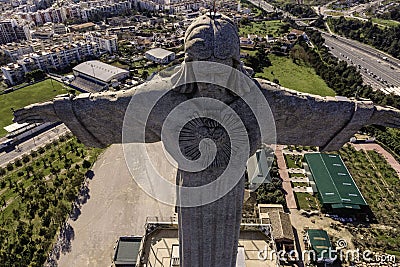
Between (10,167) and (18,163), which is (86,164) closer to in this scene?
(18,163)

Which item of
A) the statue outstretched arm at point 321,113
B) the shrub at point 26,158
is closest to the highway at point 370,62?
the statue outstretched arm at point 321,113

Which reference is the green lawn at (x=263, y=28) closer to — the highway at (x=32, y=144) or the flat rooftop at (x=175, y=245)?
the highway at (x=32, y=144)

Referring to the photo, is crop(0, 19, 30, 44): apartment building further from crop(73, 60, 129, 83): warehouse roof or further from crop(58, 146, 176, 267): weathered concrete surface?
crop(58, 146, 176, 267): weathered concrete surface

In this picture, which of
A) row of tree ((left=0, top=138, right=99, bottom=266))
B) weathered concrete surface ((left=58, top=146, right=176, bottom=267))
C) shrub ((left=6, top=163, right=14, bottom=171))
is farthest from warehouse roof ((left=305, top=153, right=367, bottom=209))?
shrub ((left=6, top=163, right=14, bottom=171))

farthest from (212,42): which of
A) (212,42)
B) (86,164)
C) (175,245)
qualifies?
(86,164)

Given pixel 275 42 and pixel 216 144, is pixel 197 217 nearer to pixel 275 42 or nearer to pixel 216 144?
pixel 216 144

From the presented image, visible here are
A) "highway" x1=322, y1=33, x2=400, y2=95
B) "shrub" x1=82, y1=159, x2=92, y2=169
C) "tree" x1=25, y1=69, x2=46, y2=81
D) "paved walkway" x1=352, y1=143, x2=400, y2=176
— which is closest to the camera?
"paved walkway" x1=352, y1=143, x2=400, y2=176
